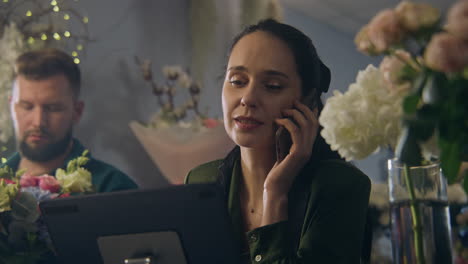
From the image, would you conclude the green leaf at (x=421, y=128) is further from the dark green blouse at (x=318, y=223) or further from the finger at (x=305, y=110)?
the finger at (x=305, y=110)

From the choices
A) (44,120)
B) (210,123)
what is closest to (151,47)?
(210,123)

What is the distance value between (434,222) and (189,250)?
1.32 ft

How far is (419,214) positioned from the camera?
71 cm

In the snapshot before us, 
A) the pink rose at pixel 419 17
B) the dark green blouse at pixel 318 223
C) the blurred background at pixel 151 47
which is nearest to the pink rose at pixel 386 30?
the pink rose at pixel 419 17

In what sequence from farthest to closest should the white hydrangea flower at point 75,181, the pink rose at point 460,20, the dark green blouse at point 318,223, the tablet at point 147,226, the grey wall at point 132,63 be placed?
the grey wall at point 132,63 → the white hydrangea flower at point 75,181 → the dark green blouse at point 318,223 → the tablet at point 147,226 → the pink rose at point 460,20

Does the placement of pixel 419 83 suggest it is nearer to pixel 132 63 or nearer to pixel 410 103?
A: pixel 410 103

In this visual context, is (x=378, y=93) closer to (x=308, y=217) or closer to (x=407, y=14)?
(x=407, y=14)

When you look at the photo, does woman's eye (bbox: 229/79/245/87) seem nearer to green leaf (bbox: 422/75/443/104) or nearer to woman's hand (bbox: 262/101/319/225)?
woman's hand (bbox: 262/101/319/225)

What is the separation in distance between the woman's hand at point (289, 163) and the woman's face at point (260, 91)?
0.11 ft

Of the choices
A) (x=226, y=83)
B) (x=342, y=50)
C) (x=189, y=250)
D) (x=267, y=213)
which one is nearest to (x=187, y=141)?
(x=342, y=50)

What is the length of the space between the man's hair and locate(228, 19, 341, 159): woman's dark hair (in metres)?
1.00

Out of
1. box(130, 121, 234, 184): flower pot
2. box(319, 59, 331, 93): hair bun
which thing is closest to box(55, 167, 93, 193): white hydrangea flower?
box(319, 59, 331, 93): hair bun

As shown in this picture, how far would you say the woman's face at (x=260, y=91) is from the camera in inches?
51.9

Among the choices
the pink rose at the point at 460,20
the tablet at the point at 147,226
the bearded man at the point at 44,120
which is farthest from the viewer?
the bearded man at the point at 44,120
